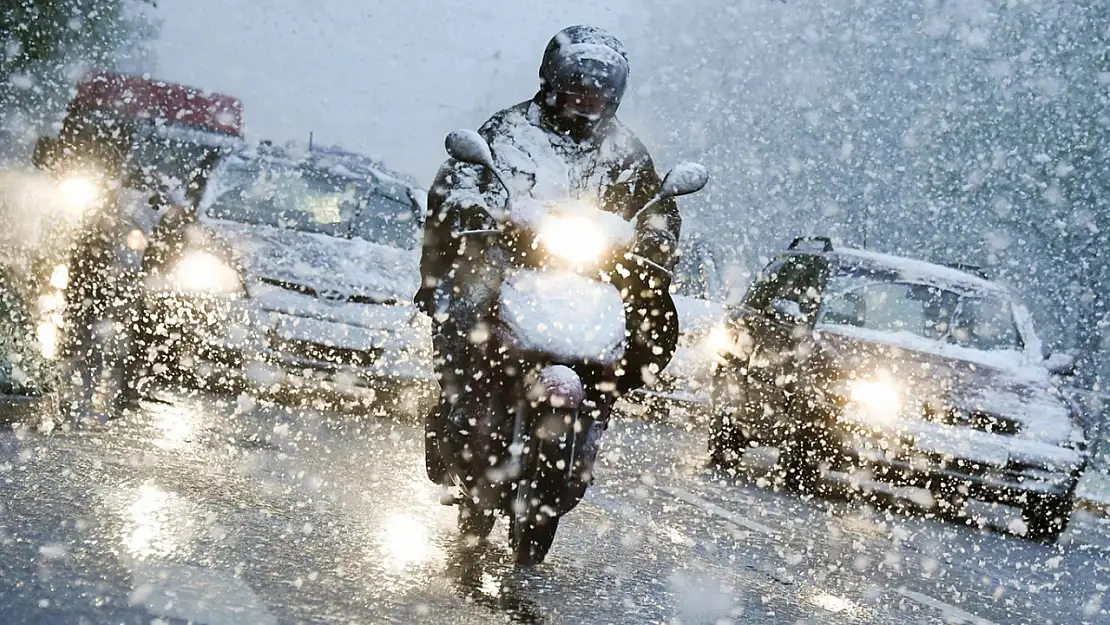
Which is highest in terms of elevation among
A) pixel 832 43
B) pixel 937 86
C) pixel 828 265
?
pixel 832 43

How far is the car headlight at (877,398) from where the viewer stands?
9875 millimetres

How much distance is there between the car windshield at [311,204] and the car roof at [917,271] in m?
3.44

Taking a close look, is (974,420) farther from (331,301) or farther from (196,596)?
(196,596)

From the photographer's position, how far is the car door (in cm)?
1060

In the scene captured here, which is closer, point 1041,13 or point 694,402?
point 694,402

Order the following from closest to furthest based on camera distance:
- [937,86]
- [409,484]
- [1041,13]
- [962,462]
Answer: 1. [409,484]
2. [962,462]
3. [1041,13]
4. [937,86]

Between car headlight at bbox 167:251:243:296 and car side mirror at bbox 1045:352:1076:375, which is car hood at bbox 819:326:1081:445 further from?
car headlight at bbox 167:251:243:296

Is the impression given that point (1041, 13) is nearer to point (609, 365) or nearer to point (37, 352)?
point (37, 352)

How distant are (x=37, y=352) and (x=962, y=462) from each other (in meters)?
5.97

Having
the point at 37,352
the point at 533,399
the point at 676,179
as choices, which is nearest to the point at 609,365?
the point at 533,399

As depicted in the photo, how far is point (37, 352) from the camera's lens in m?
9.11

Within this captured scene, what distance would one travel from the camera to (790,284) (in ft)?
39.6

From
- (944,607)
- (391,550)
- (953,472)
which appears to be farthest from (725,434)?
(391,550)

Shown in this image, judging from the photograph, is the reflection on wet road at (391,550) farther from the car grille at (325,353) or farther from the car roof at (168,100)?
the car roof at (168,100)
